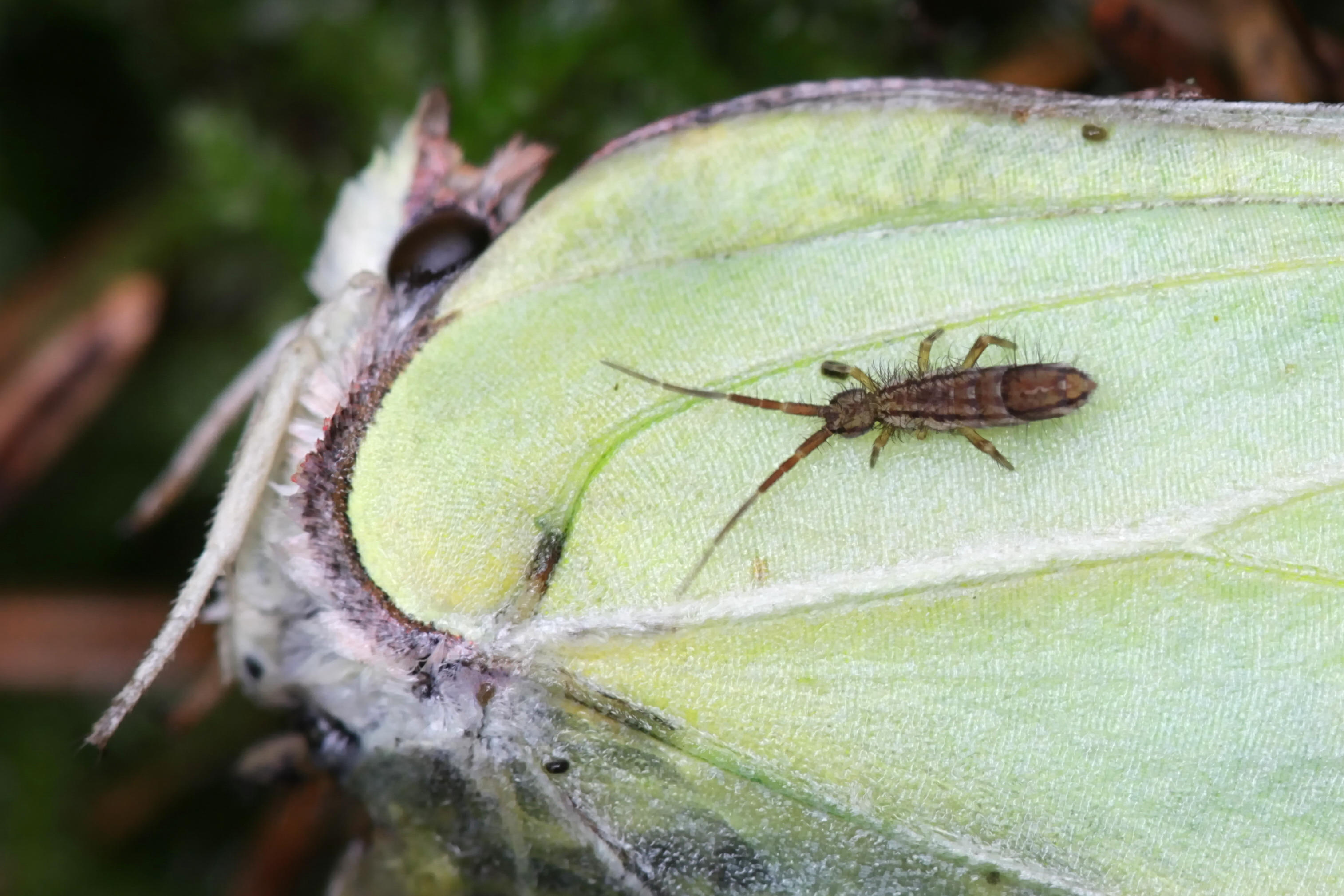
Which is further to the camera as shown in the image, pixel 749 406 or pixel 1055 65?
pixel 1055 65

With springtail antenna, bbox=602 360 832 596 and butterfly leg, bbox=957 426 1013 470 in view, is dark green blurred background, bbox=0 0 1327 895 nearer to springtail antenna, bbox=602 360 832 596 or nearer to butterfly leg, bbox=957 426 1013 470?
springtail antenna, bbox=602 360 832 596

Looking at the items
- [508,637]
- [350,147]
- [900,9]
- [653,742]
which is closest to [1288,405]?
[653,742]

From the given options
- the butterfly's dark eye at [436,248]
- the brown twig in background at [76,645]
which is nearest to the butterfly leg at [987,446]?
the butterfly's dark eye at [436,248]

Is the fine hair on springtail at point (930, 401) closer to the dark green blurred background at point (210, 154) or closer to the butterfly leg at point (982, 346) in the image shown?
the butterfly leg at point (982, 346)

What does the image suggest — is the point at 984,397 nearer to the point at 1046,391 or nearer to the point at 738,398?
the point at 1046,391

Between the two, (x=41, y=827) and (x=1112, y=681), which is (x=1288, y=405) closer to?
(x=1112, y=681)

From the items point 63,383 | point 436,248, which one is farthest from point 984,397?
point 63,383
